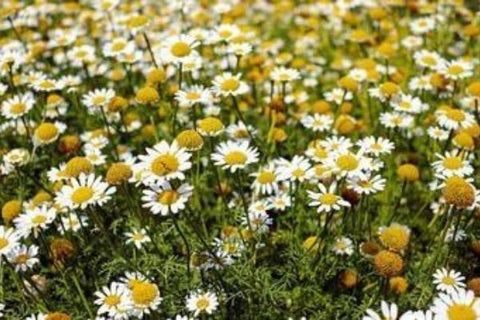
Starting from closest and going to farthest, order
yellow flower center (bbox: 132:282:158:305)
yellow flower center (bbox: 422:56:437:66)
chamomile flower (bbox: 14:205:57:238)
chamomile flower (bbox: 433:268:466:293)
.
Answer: yellow flower center (bbox: 132:282:158:305)
chamomile flower (bbox: 433:268:466:293)
chamomile flower (bbox: 14:205:57:238)
yellow flower center (bbox: 422:56:437:66)

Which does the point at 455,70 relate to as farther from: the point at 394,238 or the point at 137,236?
the point at 137,236

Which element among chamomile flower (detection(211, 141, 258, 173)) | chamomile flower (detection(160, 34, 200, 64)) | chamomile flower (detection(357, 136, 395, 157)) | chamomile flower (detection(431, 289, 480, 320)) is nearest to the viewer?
chamomile flower (detection(431, 289, 480, 320))

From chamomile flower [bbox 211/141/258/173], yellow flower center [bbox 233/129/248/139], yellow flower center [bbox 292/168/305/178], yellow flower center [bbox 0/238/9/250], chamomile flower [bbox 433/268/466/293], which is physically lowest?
chamomile flower [bbox 433/268/466/293]

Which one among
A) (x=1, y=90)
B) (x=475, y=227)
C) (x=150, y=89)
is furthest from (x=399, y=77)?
(x=1, y=90)

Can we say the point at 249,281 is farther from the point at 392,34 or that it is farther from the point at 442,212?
the point at 392,34

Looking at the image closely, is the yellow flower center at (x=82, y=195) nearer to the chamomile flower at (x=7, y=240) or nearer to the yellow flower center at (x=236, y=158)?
the chamomile flower at (x=7, y=240)

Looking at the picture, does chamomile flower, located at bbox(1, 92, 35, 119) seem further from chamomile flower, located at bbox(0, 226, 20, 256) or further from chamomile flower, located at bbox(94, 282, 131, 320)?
chamomile flower, located at bbox(94, 282, 131, 320)

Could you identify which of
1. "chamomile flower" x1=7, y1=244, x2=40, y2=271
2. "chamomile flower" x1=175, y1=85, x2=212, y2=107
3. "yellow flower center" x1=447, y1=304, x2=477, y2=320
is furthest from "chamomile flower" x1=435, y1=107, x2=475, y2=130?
"chamomile flower" x1=7, y1=244, x2=40, y2=271
